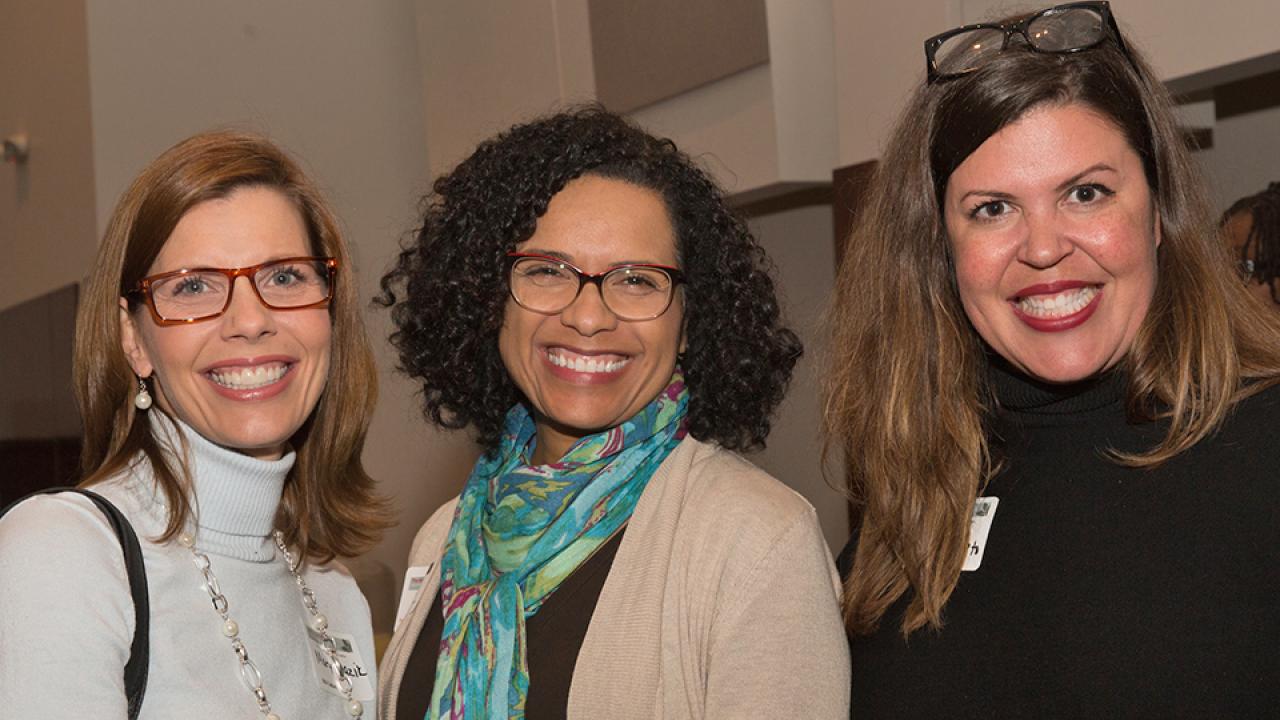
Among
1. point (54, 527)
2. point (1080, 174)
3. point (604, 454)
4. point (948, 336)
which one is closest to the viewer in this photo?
point (54, 527)

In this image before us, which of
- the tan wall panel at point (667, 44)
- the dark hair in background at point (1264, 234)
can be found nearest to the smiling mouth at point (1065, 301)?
the dark hair in background at point (1264, 234)

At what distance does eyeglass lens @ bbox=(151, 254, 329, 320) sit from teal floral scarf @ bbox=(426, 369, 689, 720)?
1.86 feet

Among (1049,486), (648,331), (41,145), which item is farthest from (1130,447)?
(41,145)

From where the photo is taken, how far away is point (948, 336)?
2252mm

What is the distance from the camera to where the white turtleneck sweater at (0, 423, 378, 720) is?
1734mm

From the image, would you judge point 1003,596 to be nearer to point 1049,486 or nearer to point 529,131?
point 1049,486

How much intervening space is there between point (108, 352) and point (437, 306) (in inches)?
27.2

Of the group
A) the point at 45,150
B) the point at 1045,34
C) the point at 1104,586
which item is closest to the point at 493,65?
the point at 45,150

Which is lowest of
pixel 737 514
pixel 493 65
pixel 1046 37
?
pixel 737 514

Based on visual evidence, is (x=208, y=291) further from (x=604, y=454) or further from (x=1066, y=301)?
(x=1066, y=301)

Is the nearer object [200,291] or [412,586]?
[200,291]

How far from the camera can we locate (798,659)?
1.97 meters

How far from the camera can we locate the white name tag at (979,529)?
210 cm

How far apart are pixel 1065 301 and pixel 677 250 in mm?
748
